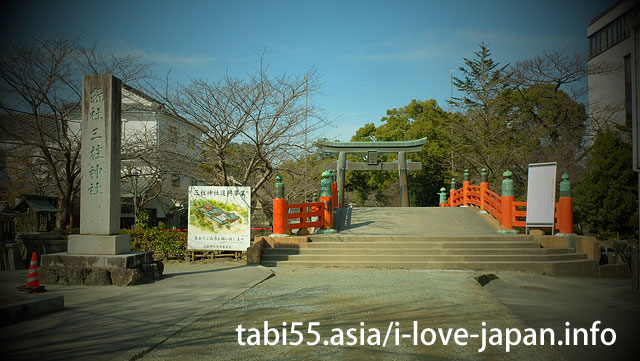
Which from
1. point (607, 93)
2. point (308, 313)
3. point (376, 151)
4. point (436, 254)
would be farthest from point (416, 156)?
point (308, 313)

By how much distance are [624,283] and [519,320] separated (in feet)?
18.3

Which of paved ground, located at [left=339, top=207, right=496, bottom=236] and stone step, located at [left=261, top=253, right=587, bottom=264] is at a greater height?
paved ground, located at [left=339, top=207, right=496, bottom=236]

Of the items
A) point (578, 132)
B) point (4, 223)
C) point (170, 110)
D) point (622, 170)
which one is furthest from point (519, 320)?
point (578, 132)

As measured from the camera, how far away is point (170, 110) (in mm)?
12188

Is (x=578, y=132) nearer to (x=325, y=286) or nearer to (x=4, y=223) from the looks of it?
(x=325, y=286)

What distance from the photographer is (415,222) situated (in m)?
14.9

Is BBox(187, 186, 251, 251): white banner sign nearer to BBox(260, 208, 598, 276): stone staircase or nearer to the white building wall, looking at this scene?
BBox(260, 208, 598, 276): stone staircase

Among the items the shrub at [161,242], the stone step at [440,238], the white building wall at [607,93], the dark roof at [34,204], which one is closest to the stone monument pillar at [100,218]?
the shrub at [161,242]

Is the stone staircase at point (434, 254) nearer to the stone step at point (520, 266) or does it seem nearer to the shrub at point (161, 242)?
the stone step at point (520, 266)

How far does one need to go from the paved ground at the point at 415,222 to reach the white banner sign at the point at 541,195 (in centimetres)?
171

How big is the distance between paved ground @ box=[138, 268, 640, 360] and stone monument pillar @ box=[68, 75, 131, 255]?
10.0 ft

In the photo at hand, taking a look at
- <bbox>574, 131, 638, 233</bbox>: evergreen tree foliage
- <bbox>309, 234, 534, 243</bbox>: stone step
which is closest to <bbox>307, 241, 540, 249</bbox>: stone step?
<bbox>309, 234, 534, 243</bbox>: stone step

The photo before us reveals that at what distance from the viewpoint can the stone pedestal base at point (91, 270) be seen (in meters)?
7.33

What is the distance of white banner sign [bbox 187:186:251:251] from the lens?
11141 mm
